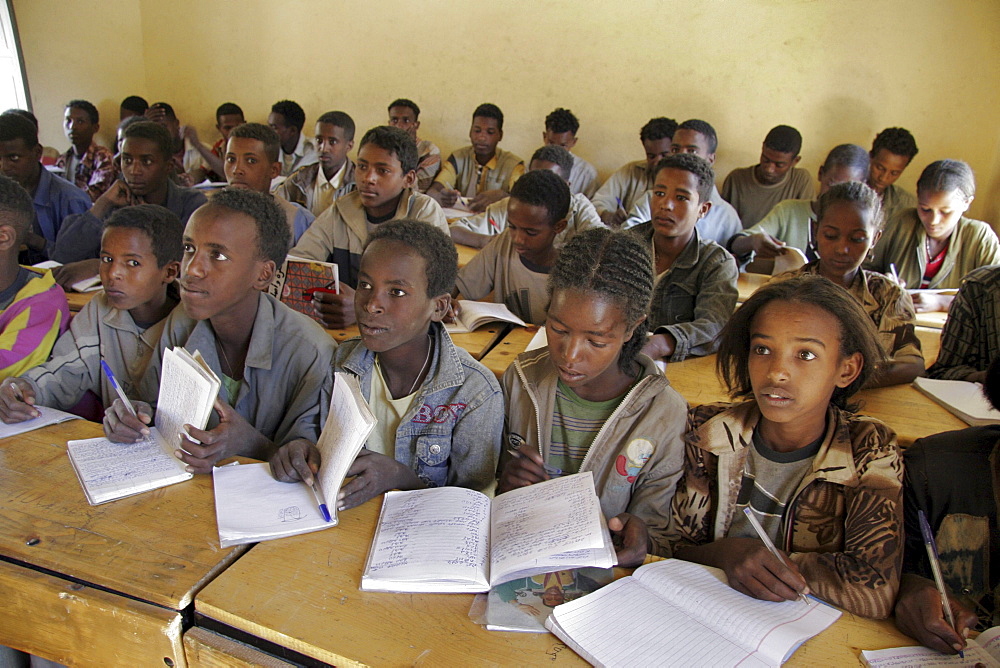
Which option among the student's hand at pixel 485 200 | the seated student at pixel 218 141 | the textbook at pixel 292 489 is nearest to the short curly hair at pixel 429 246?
the textbook at pixel 292 489

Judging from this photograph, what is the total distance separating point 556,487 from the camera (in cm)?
115

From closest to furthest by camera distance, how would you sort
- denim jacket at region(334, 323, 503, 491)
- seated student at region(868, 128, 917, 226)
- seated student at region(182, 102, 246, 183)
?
1. denim jacket at region(334, 323, 503, 491)
2. seated student at region(868, 128, 917, 226)
3. seated student at region(182, 102, 246, 183)

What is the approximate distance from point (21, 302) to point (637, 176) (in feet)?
12.7

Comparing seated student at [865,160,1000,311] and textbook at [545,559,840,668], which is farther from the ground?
seated student at [865,160,1000,311]

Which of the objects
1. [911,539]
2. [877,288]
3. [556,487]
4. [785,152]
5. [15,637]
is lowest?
[15,637]

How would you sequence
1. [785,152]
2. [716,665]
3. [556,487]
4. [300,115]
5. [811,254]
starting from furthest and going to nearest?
[300,115] < [785,152] < [811,254] < [556,487] < [716,665]

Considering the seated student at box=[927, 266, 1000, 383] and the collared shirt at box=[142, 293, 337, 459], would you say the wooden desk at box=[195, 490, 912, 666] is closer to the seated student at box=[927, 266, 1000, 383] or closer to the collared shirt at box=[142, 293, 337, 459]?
the collared shirt at box=[142, 293, 337, 459]

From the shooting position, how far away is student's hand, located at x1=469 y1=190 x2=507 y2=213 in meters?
4.52

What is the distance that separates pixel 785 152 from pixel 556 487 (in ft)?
13.2

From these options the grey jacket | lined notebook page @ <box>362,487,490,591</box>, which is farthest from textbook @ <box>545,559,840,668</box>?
the grey jacket

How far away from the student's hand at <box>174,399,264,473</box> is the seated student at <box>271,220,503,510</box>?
0.91 feet

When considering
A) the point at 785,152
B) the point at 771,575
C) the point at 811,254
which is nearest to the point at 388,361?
the point at 771,575

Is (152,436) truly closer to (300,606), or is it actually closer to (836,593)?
(300,606)

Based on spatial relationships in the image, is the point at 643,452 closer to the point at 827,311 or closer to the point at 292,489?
the point at 827,311
